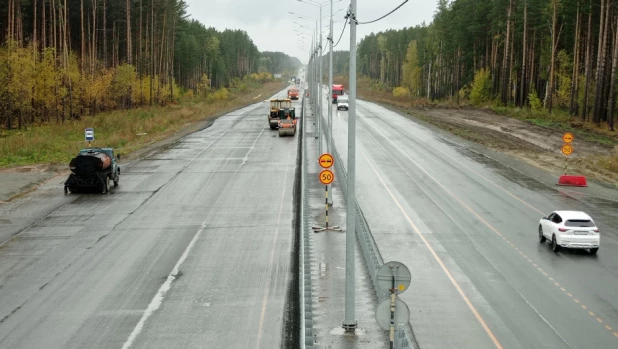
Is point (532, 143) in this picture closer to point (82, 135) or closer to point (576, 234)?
point (576, 234)

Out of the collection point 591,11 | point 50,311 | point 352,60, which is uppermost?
point 591,11

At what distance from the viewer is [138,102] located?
9888 cm

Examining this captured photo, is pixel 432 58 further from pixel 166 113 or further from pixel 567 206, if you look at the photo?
pixel 567 206

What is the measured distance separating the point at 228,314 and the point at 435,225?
1276 centimetres

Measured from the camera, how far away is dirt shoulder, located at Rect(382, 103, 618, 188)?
42541mm

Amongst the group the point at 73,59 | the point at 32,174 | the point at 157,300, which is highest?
the point at 73,59

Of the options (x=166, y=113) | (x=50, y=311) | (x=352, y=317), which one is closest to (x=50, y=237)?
(x=50, y=311)

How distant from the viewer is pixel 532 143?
186 ft

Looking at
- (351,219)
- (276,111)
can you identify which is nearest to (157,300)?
(351,219)

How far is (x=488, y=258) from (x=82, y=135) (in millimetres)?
44743

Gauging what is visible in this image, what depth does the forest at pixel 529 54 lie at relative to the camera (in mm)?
62781

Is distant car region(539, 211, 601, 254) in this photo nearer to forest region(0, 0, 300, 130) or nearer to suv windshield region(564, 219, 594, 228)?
suv windshield region(564, 219, 594, 228)

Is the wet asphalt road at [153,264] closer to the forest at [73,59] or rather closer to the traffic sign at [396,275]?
the traffic sign at [396,275]

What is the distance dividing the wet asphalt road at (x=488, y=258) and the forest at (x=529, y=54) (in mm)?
24276
